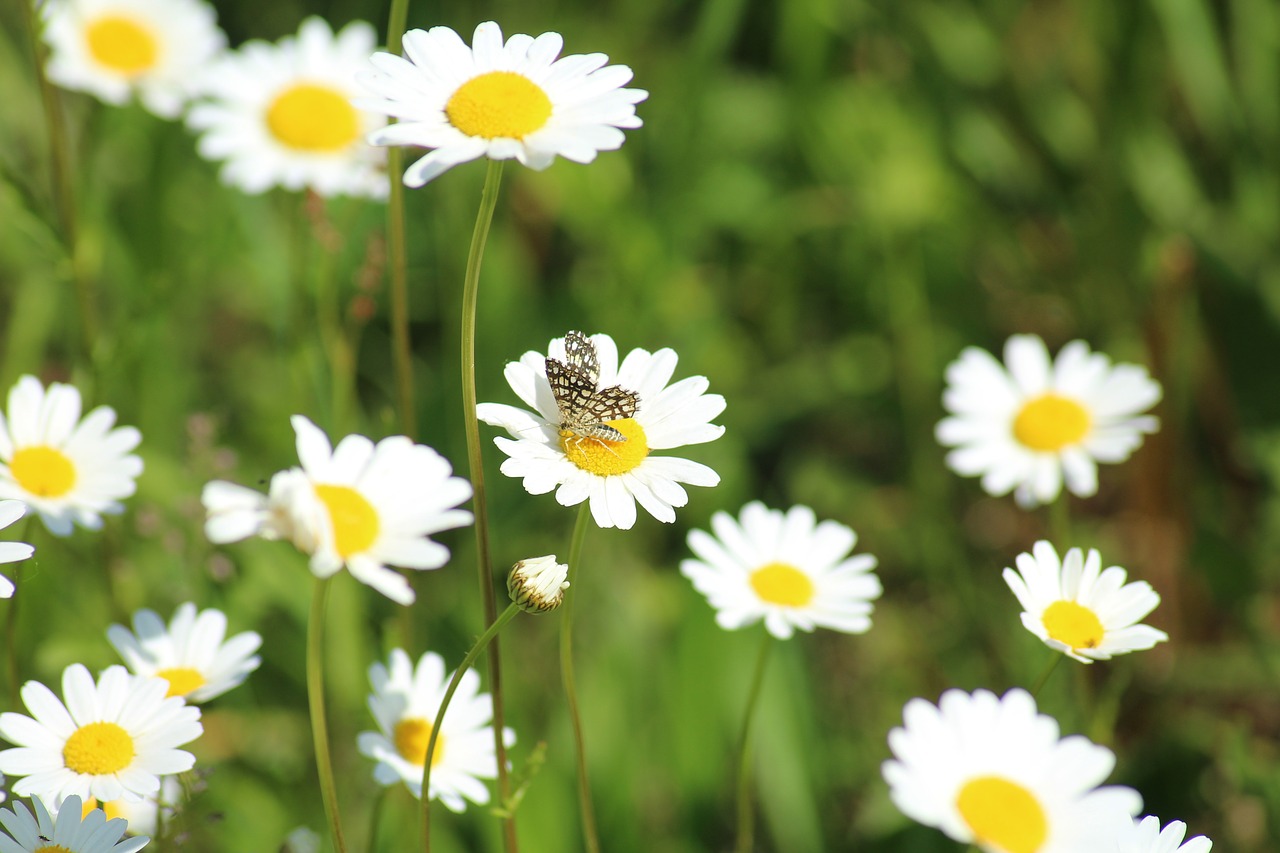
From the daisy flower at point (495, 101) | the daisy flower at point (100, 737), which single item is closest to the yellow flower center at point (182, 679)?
the daisy flower at point (100, 737)

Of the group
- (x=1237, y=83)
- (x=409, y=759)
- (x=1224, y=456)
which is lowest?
(x=409, y=759)

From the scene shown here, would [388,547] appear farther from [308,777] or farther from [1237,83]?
[1237,83]

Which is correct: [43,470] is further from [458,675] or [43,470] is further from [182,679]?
[458,675]

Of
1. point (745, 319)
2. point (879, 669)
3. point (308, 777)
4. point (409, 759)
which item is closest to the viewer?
point (409, 759)

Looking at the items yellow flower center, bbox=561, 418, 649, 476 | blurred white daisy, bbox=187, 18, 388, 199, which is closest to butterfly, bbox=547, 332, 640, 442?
yellow flower center, bbox=561, 418, 649, 476

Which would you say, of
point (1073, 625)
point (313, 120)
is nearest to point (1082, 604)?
point (1073, 625)

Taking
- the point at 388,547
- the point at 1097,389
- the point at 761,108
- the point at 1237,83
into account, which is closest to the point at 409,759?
the point at 388,547
